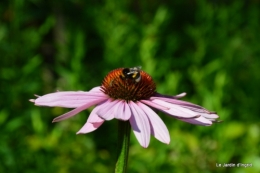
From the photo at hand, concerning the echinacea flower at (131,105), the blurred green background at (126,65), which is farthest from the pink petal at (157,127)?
the blurred green background at (126,65)

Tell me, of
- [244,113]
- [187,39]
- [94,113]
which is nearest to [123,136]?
[94,113]

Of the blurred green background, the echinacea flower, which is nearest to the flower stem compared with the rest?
the echinacea flower

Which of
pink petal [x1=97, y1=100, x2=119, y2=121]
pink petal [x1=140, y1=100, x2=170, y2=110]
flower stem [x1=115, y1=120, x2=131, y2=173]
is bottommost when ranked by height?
flower stem [x1=115, y1=120, x2=131, y2=173]

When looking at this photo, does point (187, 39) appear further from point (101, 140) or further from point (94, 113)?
point (94, 113)

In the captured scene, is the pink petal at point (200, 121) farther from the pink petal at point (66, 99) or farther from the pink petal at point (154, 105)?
the pink petal at point (66, 99)

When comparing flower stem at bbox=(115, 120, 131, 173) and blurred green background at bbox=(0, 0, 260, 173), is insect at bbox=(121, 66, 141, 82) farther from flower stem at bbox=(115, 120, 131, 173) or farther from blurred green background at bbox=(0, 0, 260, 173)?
blurred green background at bbox=(0, 0, 260, 173)

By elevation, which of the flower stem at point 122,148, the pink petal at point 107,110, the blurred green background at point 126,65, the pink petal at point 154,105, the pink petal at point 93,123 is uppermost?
the blurred green background at point 126,65

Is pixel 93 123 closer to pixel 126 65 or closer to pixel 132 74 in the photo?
pixel 132 74
